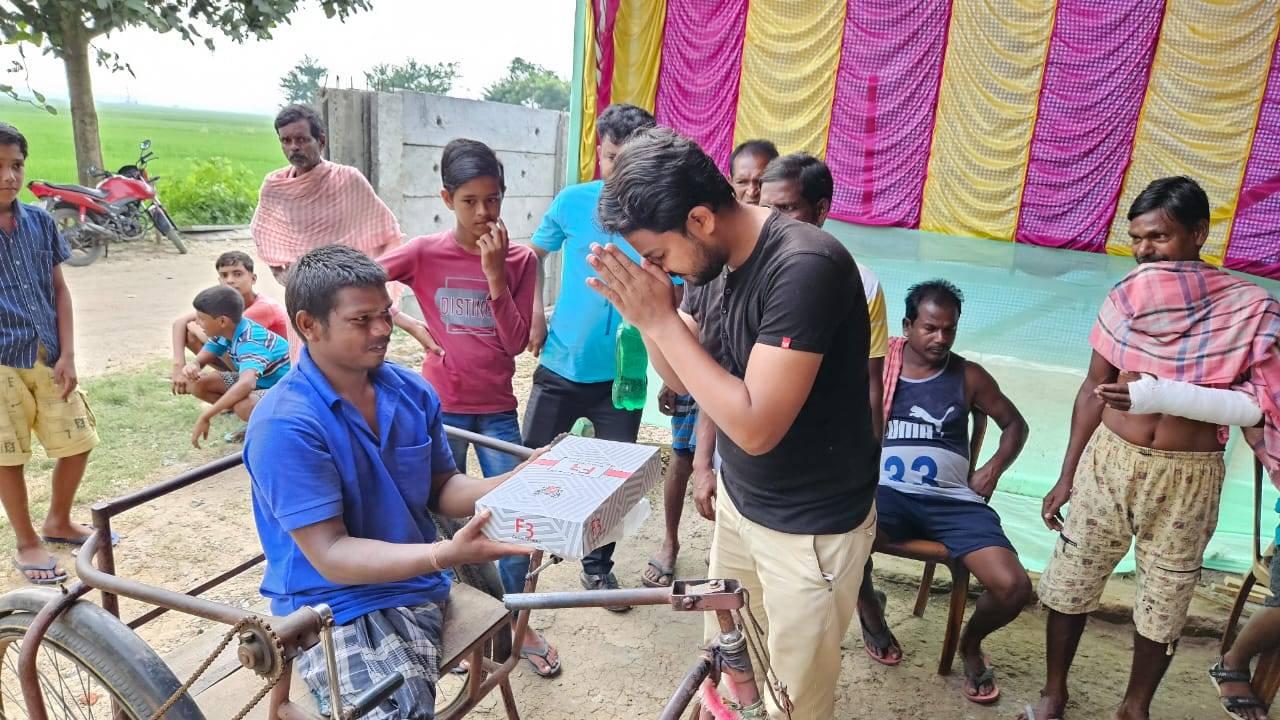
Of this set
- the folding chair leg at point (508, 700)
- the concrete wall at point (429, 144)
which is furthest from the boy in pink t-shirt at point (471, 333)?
the concrete wall at point (429, 144)

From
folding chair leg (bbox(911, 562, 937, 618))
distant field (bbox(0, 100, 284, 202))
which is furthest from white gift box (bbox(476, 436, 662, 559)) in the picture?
distant field (bbox(0, 100, 284, 202))

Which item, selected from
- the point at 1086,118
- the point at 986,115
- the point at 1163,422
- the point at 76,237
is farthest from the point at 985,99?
the point at 76,237

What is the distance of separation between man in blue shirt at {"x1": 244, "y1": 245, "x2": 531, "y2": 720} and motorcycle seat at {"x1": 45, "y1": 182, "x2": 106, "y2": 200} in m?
10.8

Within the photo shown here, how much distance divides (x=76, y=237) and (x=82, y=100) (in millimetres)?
1938

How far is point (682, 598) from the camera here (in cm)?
136

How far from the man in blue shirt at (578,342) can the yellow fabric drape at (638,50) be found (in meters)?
1.96

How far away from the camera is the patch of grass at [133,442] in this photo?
4.36m

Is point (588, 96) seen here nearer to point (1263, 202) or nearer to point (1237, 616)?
point (1263, 202)

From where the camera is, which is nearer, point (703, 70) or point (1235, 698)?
point (1235, 698)

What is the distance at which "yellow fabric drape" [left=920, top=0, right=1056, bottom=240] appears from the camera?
4.37 m

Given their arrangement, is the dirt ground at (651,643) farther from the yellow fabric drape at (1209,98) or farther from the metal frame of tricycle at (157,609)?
the yellow fabric drape at (1209,98)

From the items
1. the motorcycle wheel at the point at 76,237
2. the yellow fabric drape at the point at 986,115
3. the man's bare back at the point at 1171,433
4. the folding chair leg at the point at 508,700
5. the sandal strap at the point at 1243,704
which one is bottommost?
the sandal strap at the point at 1243,704

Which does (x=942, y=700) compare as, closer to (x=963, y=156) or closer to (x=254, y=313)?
(x=963, y=156)

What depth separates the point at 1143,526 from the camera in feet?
8.75
